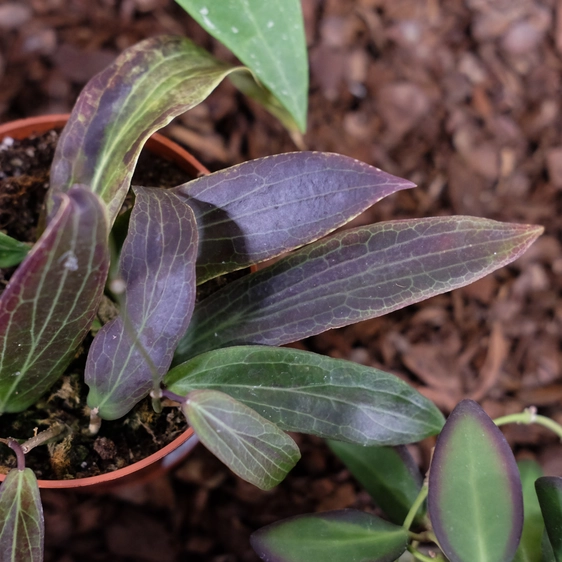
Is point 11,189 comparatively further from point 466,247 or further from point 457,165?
point 457,165

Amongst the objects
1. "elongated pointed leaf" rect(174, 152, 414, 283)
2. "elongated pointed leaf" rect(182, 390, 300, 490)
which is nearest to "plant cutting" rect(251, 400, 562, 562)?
"elongated pointed leaf" rect(182, 390, 300, 490)

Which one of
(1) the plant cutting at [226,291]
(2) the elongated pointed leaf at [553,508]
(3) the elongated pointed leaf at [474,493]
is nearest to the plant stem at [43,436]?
(1) the plant cutting at [226,291]

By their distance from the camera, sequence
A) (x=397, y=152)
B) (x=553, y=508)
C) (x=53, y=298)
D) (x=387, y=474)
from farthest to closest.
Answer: (x=397, y=152) < (x=387, y=474) < (x=553, y=508) < (x=53, y=298)

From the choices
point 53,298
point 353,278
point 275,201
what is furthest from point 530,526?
point 53,298

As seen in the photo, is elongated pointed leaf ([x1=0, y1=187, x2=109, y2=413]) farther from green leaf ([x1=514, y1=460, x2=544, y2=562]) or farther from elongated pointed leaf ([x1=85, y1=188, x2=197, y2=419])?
green leaf ([x1=514, y1=460, x2=544, y2=562])

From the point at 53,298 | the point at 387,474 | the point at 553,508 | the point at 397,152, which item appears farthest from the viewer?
the point at 397,152

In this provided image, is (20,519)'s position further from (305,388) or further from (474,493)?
(474,493)

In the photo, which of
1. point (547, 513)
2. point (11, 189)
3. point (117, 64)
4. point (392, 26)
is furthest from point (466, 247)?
point (392, 26)

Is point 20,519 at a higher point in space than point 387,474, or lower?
higher
